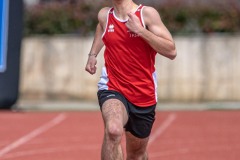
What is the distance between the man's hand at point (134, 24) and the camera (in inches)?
300

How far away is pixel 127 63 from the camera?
7.93m

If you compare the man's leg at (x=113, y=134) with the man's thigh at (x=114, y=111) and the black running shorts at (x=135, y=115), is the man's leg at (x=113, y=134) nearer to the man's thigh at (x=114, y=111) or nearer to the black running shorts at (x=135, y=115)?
the man's thigh at (x=114, y=111)

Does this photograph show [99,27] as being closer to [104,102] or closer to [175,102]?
[104,102]

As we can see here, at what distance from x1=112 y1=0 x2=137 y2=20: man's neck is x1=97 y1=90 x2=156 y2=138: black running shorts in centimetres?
68

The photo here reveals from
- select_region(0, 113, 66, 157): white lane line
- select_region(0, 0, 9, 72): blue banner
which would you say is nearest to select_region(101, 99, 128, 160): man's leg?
select_region(0, 113, 66, 157): white lane line

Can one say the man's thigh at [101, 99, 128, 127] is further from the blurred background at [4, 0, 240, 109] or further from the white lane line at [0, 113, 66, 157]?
the blurred background at [4, 0, 240, 109]

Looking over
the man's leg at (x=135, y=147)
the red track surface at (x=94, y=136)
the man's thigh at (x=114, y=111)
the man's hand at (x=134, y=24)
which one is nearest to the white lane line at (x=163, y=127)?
the red track surface at (x=94, y=136)

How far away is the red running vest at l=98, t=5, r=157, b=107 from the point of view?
7.89 m

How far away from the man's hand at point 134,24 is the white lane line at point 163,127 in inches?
216

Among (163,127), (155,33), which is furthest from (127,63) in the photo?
(163,127)

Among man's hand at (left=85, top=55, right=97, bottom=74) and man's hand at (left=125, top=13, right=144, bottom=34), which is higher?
man's hand at (left=125, top=13, right=144, bottom=34)

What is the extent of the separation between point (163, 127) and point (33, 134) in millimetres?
2340

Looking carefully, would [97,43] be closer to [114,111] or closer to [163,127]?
[114,111]

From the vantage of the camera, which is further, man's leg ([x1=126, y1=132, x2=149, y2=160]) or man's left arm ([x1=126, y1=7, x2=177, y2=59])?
man's leg ([x1=126, y1=132, x2=149, y2=160])
